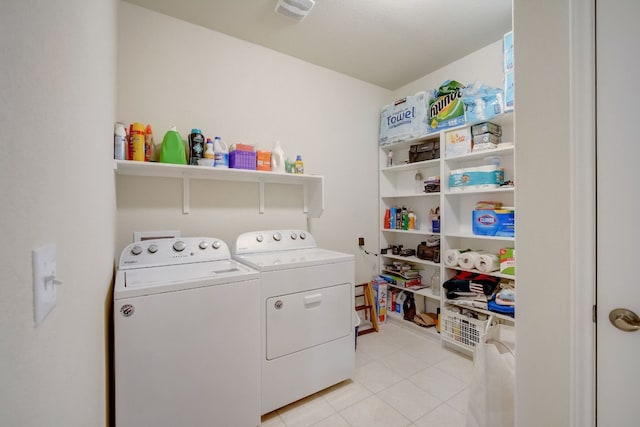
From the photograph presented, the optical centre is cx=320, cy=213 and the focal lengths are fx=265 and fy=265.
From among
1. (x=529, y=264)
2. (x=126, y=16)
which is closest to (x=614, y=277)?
(x=529, y=264)

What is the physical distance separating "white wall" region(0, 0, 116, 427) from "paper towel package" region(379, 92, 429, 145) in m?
2.57

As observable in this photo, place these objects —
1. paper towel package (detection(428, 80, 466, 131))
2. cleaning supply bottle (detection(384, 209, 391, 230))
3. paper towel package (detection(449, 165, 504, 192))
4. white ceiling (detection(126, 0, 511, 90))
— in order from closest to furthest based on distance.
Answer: white ceiling (detection(126, 0, 511, 90)), paper towel package (detection(449, 165, 504, 192)), paper towel package (detection(428, 80, 466, 131)), cleaning supply bottle (detection(384, 209, 391, 230))

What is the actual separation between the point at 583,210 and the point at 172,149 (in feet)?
7.12

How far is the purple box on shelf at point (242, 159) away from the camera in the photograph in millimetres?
2070

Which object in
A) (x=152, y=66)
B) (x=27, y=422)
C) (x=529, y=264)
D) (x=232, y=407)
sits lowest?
(x=232, y=407)

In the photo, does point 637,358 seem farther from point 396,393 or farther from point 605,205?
point 396,393

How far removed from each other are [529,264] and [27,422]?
1.22 m

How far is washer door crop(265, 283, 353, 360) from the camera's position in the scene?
1.63 meters

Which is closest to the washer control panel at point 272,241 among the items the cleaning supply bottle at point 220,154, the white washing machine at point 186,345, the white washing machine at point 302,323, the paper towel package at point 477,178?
the white washing machine at point 302,323

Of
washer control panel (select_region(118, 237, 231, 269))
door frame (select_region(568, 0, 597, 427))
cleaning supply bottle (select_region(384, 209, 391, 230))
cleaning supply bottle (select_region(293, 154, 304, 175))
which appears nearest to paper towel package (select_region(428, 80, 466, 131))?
cleaning supply bottle (select_region(384, 209, 391, 230))

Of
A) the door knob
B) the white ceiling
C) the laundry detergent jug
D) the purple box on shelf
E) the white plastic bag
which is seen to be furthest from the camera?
the purple box on shelf

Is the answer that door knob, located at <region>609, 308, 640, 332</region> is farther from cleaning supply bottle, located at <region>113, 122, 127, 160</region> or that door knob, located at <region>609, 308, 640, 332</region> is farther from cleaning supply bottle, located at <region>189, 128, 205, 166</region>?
cleaning supply bottle, located at <region>113, 122, 127, 160</region>

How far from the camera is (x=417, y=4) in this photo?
195 cm

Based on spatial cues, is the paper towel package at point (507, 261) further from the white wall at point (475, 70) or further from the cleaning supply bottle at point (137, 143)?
the cleaning supply bottle at point (137, 143)
